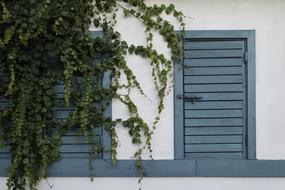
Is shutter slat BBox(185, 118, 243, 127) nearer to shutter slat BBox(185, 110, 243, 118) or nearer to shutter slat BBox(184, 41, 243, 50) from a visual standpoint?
shutter slat BBox(185, 110, 243, 118)

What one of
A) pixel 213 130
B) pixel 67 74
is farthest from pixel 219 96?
pixel 67 74

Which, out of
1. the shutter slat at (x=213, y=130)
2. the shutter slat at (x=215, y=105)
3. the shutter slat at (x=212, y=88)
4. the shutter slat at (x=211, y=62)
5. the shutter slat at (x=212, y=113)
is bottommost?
the shutter slat at (x=213, y=130)

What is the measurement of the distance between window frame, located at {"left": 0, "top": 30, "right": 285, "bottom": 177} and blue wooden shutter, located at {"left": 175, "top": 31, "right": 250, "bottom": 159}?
0.07 m

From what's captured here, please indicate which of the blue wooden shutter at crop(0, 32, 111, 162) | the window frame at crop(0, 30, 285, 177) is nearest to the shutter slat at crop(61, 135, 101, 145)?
the blue wooden shutter at crop(0, 32, 111, 162)

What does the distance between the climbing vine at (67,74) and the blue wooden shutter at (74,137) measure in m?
0.05

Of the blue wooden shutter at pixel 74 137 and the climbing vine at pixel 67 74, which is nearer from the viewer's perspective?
the climbing vine at pixel 67 74

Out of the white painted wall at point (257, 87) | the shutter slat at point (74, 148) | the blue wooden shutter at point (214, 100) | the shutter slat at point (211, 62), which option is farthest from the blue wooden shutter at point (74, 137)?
the shutter slat at point (211, 62)

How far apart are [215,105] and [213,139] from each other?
1.20ft

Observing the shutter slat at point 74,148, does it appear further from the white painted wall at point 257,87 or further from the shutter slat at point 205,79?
the shutter slat at point 205,79

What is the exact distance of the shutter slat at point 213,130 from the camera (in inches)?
194

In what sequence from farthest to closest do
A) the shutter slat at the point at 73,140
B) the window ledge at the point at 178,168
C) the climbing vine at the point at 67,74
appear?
the shutter slat at the point at 73,140, the window ledge at the point at 178,168, the climbing vine at the point at 67,74

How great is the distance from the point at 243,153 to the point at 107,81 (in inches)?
65.3

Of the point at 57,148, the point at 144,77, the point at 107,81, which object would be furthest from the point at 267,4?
the point at 57,148

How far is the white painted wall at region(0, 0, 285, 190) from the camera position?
16.0ft
